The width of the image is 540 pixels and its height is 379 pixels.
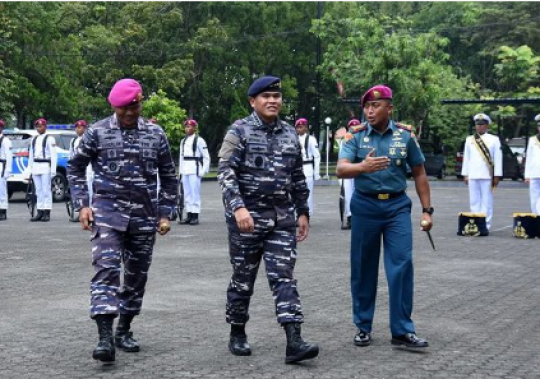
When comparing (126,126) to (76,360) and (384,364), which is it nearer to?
(76,360)

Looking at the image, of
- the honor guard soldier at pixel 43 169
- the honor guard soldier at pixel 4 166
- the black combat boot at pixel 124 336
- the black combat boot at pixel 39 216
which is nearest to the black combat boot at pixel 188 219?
the honor guard soldier at pixel 43 169

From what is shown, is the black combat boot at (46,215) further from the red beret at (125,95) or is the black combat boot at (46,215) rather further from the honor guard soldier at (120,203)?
the red beret at (125,95)

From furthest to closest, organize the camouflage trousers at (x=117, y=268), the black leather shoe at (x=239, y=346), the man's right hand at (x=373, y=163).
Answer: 1. the man's right hand at (x=373, y=163)
2. the black leather shoe at (x=239, y=346)
3. the camouflage trousers at (x=117, y=268)

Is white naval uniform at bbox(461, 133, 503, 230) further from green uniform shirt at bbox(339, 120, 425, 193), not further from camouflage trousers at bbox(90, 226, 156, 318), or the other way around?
camouflage trousers at bbox(90, 226, 156, 318)

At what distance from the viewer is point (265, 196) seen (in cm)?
713

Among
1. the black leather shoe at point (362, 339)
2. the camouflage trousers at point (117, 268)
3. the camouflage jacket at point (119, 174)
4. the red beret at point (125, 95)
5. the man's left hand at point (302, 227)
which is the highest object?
the red beret at point (125, 95)

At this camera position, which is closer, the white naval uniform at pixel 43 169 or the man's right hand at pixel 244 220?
the man's right hand at pixel 244 220

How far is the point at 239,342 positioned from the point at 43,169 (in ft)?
44.9

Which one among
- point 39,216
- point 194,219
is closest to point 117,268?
point 194,219

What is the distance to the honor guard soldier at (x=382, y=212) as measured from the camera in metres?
7.53

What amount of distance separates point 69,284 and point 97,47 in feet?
127

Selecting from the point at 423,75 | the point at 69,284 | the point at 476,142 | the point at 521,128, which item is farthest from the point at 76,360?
the point at 521,128

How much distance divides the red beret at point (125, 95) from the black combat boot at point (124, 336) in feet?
5.02

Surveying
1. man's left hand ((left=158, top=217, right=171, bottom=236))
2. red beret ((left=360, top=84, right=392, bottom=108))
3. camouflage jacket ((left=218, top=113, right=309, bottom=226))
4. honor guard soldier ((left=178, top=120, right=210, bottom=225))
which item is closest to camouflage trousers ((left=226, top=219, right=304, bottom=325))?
camouflage jacket ((left=218, top=113, right=309, bottom=226))
